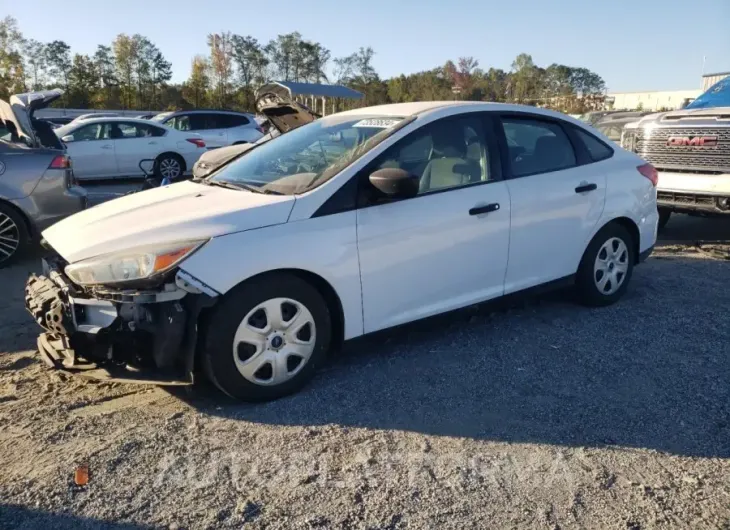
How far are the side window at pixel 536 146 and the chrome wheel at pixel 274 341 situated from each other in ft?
6.43

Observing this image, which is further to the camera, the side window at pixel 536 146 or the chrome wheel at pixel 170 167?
the chrome wheel at pixel 170 167

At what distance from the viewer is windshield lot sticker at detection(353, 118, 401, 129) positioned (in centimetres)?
419

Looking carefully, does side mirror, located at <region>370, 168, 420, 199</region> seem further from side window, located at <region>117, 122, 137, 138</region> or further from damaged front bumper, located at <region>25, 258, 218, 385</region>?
side window, located at <region>117, 122, 137, 138</region>

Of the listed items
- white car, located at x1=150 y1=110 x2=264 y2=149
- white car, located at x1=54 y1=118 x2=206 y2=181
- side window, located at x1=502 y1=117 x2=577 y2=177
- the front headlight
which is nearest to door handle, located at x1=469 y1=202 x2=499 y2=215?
side window, located at x1=502 y1=117 x2=577 y2=177

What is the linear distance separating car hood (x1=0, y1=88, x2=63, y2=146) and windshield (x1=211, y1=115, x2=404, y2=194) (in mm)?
3489

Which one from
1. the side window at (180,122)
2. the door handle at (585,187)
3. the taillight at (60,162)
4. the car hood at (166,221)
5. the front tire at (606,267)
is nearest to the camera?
the car hood at (166,221)

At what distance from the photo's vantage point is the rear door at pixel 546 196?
4.46 meters

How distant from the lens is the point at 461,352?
426 cm

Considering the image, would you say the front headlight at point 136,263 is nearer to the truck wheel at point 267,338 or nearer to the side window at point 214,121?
the truck wheel at point 267,338

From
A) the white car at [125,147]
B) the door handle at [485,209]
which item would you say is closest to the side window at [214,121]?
the white car at [125,147]

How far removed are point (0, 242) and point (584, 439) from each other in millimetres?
5990

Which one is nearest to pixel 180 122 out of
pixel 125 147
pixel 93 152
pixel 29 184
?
pixel 125 147

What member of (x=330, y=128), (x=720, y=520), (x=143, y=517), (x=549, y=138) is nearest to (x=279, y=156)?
(x=330, y=128)

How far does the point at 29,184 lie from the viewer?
658cm
